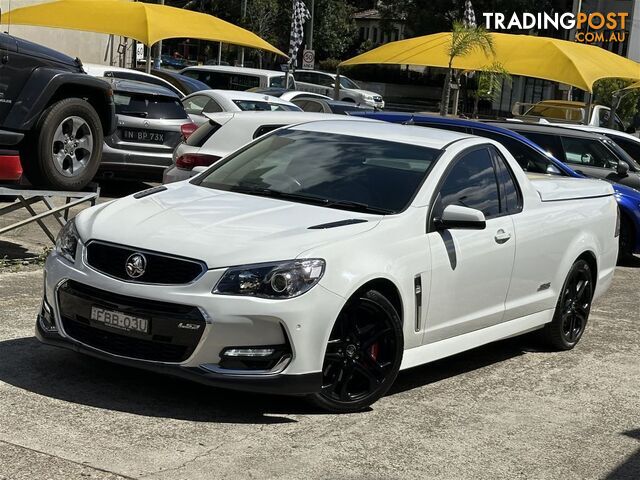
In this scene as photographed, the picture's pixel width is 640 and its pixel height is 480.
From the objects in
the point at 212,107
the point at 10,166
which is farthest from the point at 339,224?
the point at 212,107

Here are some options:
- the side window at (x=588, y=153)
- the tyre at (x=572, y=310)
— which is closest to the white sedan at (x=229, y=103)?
the side window at (x=588, y=153)

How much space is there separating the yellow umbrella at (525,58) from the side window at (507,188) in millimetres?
14834

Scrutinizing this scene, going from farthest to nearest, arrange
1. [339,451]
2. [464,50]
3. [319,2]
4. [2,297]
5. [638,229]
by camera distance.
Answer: [319,2] → [464,50] → [638,229] → [2,297] → [339,451]

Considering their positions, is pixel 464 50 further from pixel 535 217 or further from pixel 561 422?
pixel 561 422

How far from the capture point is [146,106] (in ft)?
46.9

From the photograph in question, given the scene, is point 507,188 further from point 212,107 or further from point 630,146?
point 630,146

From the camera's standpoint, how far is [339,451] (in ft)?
17.9

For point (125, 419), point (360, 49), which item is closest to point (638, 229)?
point (125, 419)

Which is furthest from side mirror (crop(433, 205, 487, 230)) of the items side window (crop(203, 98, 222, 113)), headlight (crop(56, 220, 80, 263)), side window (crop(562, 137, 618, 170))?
side window (crop(203, 98, 222, 113))

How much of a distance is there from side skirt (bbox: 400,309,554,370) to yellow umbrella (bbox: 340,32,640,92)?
48.6ft

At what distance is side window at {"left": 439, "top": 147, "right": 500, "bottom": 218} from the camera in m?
6.99

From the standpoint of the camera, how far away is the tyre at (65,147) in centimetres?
Result: 992

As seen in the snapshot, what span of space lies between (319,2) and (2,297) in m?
63.1

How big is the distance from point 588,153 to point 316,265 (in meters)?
10.4
